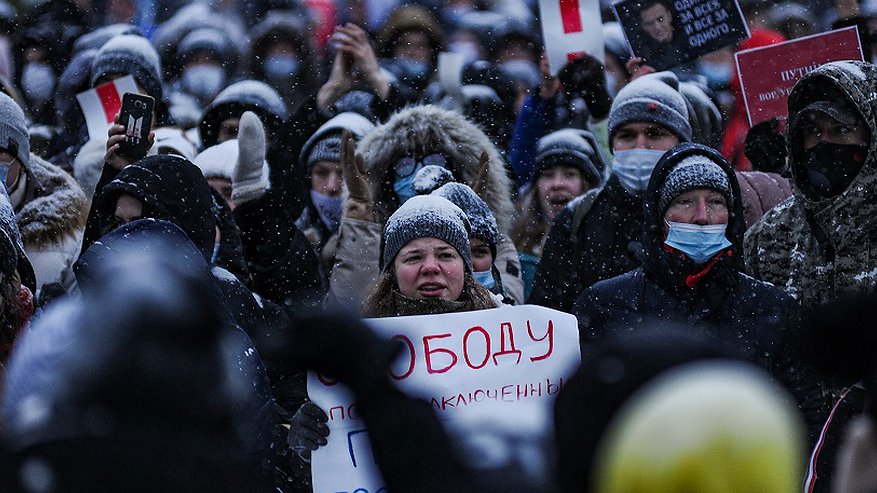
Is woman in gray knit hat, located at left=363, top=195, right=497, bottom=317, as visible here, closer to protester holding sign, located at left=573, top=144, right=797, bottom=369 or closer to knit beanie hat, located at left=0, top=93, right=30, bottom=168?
protester holding sign, located at left=573, top=144, right=797, bottom=369

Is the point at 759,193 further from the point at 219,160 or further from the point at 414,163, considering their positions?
the point at 219,160

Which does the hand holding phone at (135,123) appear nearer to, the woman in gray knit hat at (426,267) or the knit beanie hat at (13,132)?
the knit beanie hat at (13,132)

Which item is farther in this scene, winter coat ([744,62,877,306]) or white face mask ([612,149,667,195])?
white face mask ([612,149,667,195])

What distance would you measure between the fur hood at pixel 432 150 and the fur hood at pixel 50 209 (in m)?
1.36

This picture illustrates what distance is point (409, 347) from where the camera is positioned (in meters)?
4.78

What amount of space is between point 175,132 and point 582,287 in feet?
9.61

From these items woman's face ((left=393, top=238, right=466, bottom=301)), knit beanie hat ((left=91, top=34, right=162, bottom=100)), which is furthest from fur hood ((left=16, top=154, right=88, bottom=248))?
woman's face ((left=393, top=238, right=466, bottom=301))

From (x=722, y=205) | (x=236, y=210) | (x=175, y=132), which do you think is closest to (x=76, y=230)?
(x=236, y=210)

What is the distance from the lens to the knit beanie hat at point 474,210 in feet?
19.9

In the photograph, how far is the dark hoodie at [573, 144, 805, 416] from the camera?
519 centimetres

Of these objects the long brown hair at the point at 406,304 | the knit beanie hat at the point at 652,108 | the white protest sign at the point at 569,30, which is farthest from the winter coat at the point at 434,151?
the long brown hair at the point at 406,304

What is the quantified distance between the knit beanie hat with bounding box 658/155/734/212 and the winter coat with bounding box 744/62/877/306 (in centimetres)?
40

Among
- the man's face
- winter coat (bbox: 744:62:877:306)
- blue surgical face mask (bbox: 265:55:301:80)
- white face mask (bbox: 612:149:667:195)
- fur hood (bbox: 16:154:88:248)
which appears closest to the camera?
winter coat (bbox: 744:62:877:306)

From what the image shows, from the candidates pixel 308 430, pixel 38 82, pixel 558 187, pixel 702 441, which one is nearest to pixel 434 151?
pixel 558 187
